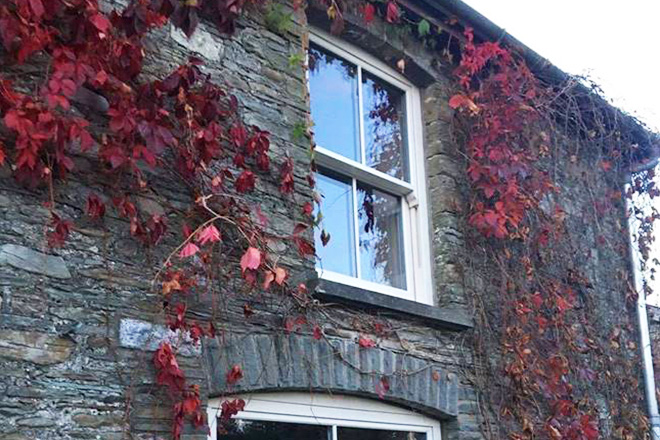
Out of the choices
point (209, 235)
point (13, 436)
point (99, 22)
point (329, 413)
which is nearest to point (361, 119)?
point (329, 413)

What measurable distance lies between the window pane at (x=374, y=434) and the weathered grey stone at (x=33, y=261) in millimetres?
1817

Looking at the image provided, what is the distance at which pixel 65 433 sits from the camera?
11.6 feet

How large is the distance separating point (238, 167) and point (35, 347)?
1438 millimetres

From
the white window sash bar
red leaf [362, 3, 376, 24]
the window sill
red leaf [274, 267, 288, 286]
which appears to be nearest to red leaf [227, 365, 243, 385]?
red leaf [274, 267, 288, 286]

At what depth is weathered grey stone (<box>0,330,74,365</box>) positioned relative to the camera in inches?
135

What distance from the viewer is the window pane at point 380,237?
5.56 m

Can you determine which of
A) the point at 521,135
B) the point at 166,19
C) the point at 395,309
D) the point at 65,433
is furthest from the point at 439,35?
the point at 65,433

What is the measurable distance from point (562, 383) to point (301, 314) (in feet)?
8.12

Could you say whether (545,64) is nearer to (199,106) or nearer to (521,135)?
(521,135)

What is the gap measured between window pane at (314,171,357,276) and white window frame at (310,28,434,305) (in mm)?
49

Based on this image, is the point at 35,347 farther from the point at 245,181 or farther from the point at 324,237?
the point at 324,237

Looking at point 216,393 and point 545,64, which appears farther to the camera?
point 545,64

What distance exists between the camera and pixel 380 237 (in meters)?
5.72

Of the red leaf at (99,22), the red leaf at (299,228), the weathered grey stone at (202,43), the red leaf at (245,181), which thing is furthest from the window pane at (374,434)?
the red leaf at (99,22)
